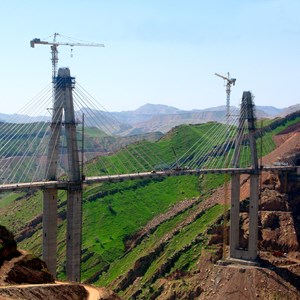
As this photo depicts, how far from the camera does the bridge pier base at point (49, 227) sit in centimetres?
7131

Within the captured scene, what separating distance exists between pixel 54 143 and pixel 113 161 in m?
83.9

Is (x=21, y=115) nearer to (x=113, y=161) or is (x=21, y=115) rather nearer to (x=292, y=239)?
(x=292, y=239)

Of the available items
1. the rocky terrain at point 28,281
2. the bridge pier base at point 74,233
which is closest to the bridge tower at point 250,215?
the bridge pier base at point 74,233

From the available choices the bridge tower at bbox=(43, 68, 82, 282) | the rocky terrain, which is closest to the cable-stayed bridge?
the bridge tower at bbox=(43, 68, 82, 282)

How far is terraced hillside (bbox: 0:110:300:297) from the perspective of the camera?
104562 millimetres

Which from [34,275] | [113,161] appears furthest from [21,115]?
[113,161]

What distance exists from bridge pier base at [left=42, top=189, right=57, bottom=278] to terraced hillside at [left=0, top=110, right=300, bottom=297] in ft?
98.0

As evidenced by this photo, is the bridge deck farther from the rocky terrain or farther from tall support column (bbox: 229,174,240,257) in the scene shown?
the rocky terrain

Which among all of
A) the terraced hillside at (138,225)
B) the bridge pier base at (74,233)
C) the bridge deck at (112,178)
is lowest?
the terraced hillside at (138,225)

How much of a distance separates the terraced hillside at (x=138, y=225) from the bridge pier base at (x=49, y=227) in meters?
29.9

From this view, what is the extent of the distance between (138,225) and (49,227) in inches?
2175

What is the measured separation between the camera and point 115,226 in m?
126

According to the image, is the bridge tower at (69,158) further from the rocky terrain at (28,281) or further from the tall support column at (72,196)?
the rocky terrain at (28,281)

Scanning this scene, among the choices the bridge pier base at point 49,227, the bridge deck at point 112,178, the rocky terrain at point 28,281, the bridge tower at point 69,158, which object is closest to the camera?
the rocky terrain at point 28,281
